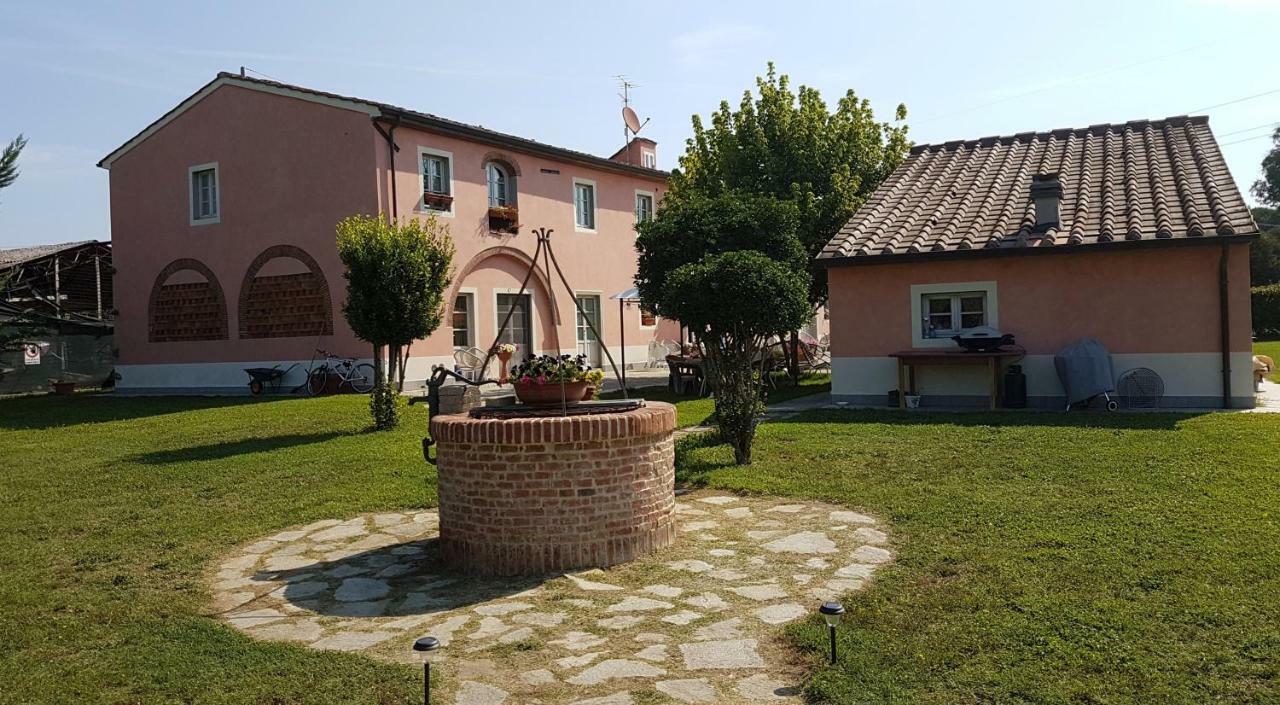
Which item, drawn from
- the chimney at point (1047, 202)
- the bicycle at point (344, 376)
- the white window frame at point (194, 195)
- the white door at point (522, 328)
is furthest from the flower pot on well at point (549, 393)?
the white window frame at point (194, 195)

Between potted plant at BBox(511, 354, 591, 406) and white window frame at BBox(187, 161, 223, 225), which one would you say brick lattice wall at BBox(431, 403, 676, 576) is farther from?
white window frame at BBox(187, 161, 223, 225)

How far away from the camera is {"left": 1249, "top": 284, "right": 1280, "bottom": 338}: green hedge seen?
28.2 meters

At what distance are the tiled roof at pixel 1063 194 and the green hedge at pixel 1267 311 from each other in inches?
626

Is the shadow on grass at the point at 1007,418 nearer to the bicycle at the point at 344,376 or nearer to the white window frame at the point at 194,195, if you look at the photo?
the bicycle at the point at 344,376

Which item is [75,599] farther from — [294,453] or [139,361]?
[139,361]

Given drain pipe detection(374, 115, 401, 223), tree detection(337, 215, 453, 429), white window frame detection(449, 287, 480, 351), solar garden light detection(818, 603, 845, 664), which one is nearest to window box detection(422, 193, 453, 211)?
drain pipe detection(374, 115, 401, 223)

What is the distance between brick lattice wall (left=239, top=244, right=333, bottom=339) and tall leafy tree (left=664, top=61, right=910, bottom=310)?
315 inches

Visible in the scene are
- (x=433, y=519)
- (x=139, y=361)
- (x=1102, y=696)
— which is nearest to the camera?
(x=1102, y=696)

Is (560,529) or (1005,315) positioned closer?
(560,529)

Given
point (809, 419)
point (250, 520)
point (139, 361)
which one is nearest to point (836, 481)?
point (809, 419)

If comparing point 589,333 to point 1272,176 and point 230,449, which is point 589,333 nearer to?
point 230,449

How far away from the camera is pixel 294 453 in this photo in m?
10.5

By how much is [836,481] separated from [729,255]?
244 centimetres

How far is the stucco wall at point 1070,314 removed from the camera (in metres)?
11.7
